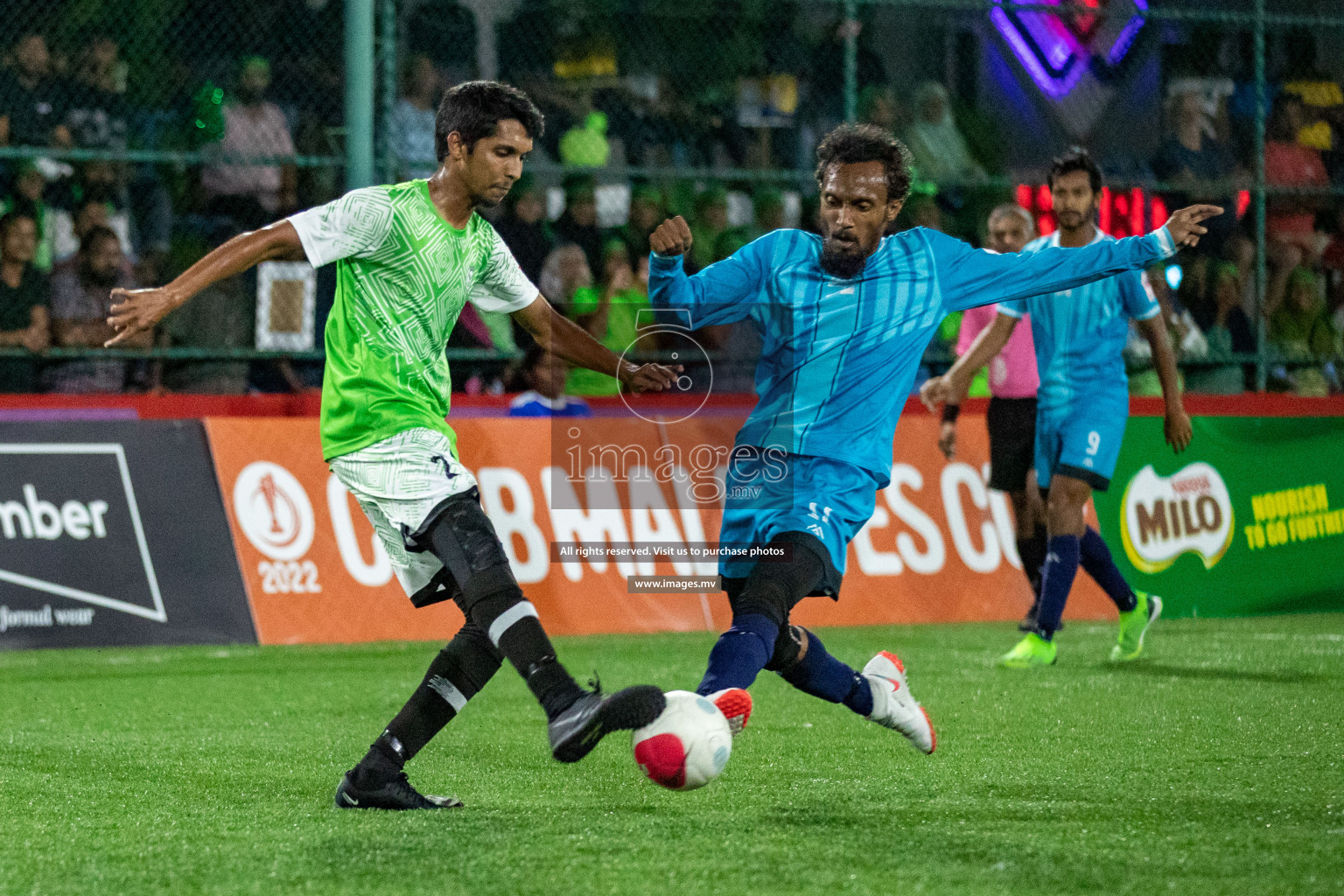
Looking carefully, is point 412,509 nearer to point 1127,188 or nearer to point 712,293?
point 712,293

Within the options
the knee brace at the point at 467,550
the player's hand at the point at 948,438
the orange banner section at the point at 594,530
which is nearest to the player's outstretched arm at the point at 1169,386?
the player's hand at the point at 948,438

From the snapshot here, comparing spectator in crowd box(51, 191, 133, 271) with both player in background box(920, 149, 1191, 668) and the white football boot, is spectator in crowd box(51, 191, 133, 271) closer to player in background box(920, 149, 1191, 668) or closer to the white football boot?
player in background box(920, 149, 1191, 668)

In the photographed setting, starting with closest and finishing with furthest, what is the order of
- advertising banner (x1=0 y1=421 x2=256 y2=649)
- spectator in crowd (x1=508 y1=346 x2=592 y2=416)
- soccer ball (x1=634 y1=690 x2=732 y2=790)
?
soccer ball (x1=634 y1=690 x2=732 y2=790) < advertising banner (x1=0 y1=421 x2=256 y2=649) < spectator in crowd (x1=508 y1=346 x2=592 y2=416)

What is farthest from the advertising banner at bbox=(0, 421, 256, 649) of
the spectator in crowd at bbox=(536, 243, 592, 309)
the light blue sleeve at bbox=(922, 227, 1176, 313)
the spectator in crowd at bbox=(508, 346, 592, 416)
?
the light blue sleeve at bbox=(922, 227, 1176, 313)

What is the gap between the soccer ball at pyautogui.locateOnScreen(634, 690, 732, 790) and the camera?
368 centimetres

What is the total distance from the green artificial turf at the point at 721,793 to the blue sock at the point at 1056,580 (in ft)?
0.82

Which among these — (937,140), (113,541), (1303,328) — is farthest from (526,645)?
(1303,328)

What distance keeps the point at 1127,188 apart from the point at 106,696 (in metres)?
8.05

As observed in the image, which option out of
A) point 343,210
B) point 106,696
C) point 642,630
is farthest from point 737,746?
point 642,630

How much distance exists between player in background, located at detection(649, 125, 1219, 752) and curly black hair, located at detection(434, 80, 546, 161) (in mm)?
502

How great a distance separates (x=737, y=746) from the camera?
5.34 metres

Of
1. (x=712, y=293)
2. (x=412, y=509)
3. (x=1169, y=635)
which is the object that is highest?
(x=712, y=293)

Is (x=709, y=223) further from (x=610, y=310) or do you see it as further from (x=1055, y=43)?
(x=1055, y=43)

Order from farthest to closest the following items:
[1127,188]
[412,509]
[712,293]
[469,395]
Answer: [1127,188]
[469,395]
[712,293]
[412,509]
